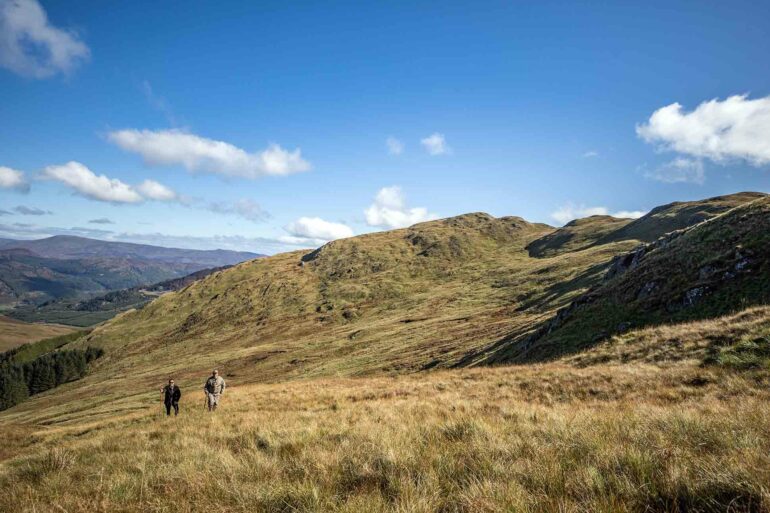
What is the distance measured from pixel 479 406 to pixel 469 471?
7691 millimetres

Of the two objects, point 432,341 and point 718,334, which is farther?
point 432,341

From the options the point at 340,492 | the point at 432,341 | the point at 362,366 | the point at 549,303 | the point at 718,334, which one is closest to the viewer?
the point at 340,492

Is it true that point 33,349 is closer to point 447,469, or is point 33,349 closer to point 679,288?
point 679,288

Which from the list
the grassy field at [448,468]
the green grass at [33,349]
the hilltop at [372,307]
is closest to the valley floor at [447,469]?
the grassy field at [448,468]

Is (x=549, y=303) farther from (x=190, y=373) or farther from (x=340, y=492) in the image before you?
(x=190, y=373)

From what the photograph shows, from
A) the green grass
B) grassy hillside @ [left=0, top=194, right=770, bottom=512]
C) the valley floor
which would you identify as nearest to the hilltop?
grassy hillside @ [left=0, top=194, right=770, bottom=512]

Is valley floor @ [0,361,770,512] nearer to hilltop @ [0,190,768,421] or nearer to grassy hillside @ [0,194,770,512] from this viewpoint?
grassy hillside @ [0,194,770,512]

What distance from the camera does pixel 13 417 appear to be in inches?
3509

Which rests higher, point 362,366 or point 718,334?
point 718,334

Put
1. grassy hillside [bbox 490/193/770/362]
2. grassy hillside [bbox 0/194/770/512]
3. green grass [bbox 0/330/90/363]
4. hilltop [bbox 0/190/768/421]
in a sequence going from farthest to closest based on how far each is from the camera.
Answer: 1. green grass [bbox 0/330/90/363]
2. hilltop [bbox 0/190/768/421]
3. grassy hillside [bbox 490/193/770/362]
4. grassy hillside [bbox 0/194/770/512]

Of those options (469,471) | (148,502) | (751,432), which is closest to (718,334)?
(751,432)

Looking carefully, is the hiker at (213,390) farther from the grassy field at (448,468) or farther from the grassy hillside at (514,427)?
the grassy field at (448,468)

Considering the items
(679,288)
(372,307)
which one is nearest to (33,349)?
(372,307)

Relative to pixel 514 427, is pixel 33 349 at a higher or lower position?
lower
